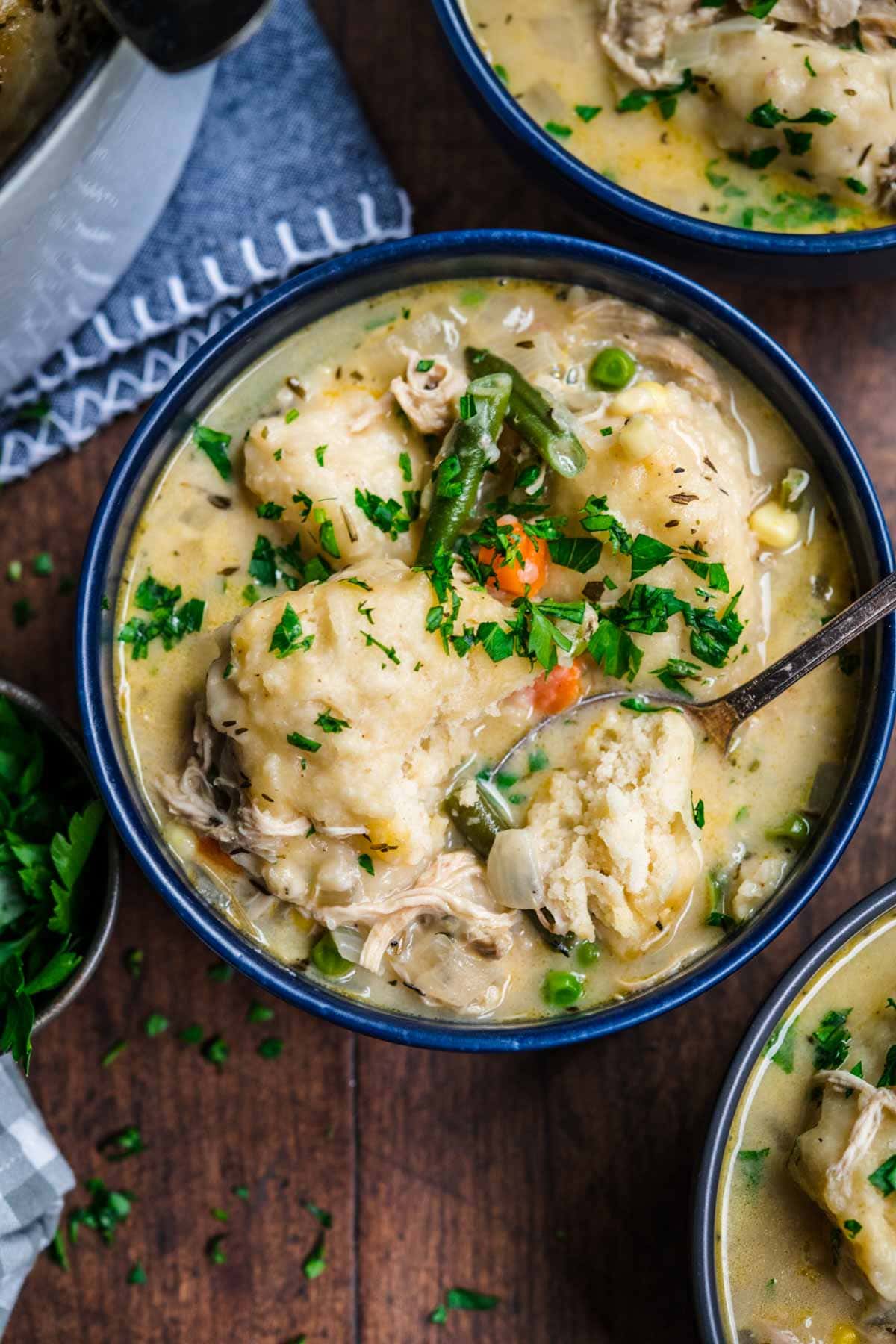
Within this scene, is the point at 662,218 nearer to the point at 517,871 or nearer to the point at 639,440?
the point at 639,440

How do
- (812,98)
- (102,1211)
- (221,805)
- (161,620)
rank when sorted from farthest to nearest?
1. (102,1211)
2. (812,98)
3. (161,620)
4. (221,805)

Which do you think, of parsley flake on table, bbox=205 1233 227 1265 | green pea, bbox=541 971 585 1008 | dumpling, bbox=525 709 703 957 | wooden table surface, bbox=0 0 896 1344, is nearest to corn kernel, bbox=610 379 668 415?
dumpling, bbox=525 709 703 957

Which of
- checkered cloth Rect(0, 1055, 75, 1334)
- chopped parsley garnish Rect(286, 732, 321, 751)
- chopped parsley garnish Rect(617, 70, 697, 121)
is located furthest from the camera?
chopped parsley garnish Rect(617, 70, 697, 121)

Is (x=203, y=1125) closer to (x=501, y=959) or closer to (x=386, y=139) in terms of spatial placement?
(x=501, y=959)

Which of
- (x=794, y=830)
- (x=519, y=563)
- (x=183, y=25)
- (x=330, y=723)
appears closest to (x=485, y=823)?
(x=330, y=723)

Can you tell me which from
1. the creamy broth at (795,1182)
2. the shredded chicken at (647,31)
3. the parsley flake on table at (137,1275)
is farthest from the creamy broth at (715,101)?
the parsley flake on table at (137,1275)

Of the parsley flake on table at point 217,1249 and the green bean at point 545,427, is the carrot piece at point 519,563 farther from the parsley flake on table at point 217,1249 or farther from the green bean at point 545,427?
the parsley flake on table at point 217,1249

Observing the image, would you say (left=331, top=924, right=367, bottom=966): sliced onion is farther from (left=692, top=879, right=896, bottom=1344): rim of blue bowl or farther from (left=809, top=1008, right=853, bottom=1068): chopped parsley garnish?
(left=809, top=1008, right=853, bottom=1068): chopped parsley garnish
